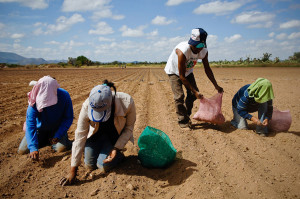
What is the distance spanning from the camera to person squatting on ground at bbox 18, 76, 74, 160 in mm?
2350

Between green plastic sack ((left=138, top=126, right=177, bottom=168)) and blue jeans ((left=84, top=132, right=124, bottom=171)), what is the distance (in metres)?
0.35

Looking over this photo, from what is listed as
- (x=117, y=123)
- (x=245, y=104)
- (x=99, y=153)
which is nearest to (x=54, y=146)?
(x=99, y=153)

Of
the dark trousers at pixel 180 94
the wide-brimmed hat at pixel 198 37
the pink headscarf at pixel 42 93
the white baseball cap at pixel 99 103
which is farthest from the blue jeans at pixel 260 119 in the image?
the pink headscarf at pixel 42 93

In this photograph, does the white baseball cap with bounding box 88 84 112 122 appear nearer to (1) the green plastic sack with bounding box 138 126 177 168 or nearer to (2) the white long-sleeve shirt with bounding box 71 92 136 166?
(2) the white long-sleeve shirt with bounding box 71 92 136 166

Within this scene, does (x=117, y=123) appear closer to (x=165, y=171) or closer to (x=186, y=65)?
(x=165, y=171)

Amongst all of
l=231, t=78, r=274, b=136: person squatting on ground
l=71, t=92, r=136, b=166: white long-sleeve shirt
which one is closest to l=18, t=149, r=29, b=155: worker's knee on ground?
l=71, t=92, r=136, b=166: white long-sleeve shirt

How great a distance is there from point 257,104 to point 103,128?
2.43 meters

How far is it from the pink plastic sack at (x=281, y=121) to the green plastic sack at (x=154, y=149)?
6.21 ft

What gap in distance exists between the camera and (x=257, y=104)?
3.05 metres

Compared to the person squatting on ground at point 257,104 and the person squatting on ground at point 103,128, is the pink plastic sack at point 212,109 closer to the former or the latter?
the person squatting on ground at point 257,104

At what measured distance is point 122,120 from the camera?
2.17m

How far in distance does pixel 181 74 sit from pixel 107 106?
152 cm

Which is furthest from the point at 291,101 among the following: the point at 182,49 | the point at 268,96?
the point at 182,49

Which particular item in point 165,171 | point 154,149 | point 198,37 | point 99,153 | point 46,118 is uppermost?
point 198,37
